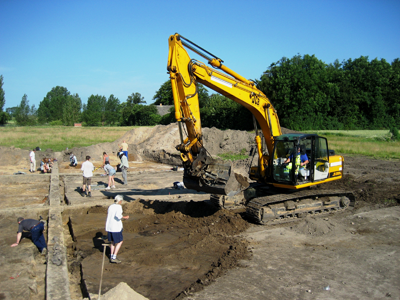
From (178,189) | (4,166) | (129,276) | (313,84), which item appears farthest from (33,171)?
(313,84)

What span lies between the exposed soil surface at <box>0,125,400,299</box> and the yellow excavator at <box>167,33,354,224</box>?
1.82 feet

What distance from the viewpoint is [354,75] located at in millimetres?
51188

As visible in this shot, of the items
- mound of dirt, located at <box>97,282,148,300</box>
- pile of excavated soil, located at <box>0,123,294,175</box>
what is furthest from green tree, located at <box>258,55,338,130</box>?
mound of dirt, located at <box>97,282,148,300</box>

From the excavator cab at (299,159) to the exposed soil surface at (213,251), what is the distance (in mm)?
1271

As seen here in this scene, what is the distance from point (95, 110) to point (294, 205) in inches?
5118

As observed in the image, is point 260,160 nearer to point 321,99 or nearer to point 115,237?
point 115,237

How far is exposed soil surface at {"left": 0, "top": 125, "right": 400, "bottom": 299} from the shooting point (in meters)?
5.80

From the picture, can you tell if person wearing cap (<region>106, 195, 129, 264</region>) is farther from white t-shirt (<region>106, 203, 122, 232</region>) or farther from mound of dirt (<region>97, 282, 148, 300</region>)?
mound of dirt (<region>97, 282, 148, 300</region>)

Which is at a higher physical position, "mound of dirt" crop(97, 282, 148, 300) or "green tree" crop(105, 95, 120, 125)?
"green tree" crop(105, 95, 120, 125)

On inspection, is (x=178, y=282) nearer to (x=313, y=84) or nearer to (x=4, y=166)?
(x=4, y=166)

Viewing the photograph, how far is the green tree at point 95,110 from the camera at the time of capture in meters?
88.4

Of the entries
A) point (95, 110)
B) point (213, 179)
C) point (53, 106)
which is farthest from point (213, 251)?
point (95, 110)

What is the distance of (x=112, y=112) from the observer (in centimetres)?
10231

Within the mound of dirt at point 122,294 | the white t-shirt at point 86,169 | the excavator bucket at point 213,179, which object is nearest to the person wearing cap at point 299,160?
the excavator bucket at point 213,179
